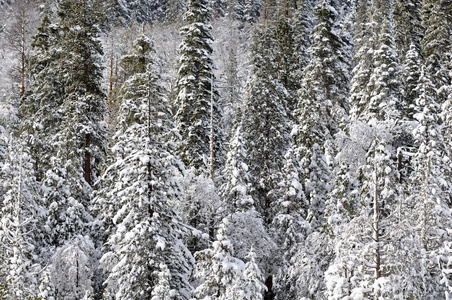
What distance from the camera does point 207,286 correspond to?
13914 millimetres

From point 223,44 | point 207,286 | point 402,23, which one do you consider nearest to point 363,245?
point 207,286

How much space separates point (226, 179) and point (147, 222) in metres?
7.06

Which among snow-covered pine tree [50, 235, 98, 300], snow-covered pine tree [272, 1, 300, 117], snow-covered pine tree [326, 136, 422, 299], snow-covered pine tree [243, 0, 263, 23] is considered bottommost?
snow-covered pine tree [50, 235, 98, 300]

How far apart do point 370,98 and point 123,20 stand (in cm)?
7461

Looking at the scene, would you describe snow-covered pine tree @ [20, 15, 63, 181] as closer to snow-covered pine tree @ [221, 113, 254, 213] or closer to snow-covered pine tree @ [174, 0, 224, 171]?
snow-covered pine tree @ [174, 0, 224, 171]

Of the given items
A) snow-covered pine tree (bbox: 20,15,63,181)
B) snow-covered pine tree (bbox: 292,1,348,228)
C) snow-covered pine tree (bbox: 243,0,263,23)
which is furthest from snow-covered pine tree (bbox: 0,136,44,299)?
snow-covered pine tree (bbox: 243,0,263,23)

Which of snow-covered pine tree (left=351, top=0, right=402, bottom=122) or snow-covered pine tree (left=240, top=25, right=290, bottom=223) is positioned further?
snow-covered pine tree (left=351, top=0, right=402, bottom=122)

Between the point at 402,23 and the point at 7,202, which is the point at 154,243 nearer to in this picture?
the point at 7,202

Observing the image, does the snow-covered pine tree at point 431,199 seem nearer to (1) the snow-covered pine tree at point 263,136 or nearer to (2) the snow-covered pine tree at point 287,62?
(1) the snow-covered pine tree at point 263,136

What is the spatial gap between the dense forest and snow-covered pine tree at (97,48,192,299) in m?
0.08

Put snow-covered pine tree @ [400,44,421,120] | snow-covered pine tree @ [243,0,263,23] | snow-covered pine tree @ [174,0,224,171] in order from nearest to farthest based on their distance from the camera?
snow-covered pine tree @ [174,0,224,171] < snow-covered pine tree @ [400,44,421,120] < snow-covered pine tree @ [243,0,263,23]

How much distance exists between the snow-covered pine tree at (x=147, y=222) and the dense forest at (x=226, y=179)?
8cm

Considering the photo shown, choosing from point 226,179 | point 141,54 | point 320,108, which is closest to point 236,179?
point 226,179

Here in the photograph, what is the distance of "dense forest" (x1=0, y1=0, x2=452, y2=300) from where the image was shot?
14.5 meters
